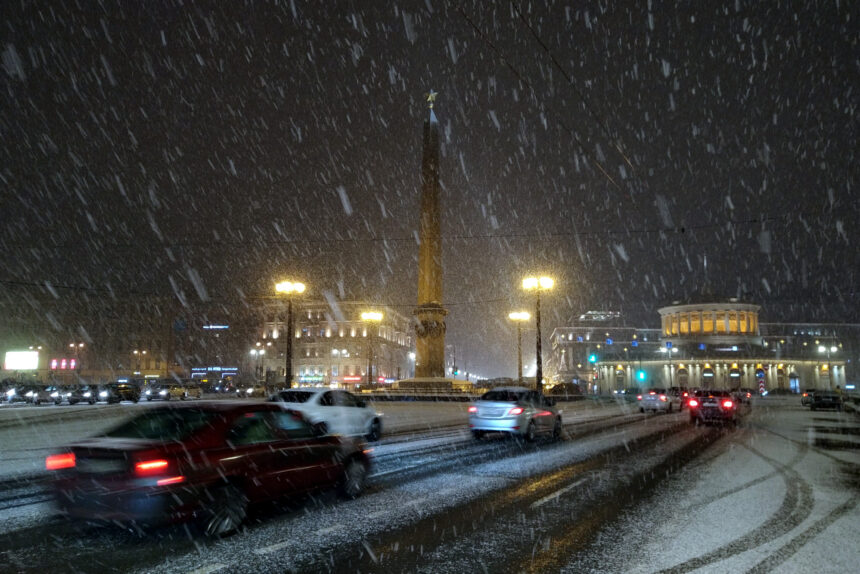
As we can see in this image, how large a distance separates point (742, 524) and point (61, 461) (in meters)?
7.58

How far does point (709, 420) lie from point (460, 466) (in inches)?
681

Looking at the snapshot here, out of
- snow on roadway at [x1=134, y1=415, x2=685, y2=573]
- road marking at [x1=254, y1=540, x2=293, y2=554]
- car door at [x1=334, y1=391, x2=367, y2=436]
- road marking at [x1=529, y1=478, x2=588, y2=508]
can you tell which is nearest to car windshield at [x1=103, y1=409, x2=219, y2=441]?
snow on roadway at [x1=134, y1=415, x2=685, y2=573]

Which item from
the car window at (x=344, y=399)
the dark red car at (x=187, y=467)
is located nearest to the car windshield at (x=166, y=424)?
the dark red car at (x=187, y=467)

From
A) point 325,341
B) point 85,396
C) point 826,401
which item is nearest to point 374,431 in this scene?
point 85,396

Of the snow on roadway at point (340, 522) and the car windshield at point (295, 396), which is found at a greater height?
the car windshield at point (295, 396)

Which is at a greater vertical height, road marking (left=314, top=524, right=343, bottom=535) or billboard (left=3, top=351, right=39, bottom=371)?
billboard (left=3, top=351, right=39, bottom=371)

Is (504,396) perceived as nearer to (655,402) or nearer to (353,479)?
(353,479)

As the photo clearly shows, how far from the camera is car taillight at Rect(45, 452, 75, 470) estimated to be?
23.2 ft

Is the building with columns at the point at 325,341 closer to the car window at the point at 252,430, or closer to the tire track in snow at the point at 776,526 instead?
the tire track in snow at the point at 776,526

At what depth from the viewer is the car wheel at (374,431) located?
18578 millimetres

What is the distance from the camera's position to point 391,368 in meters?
136

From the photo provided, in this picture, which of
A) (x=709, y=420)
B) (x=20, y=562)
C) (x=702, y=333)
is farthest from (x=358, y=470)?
(x=702, y=333)

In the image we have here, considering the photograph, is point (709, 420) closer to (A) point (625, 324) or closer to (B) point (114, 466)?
(B) point (114, 466)

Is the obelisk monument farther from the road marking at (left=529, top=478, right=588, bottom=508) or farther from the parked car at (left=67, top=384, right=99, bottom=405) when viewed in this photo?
the road marking at (left=529, top=478, right=588, bottom=508)
